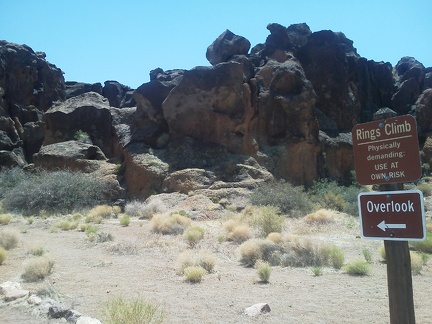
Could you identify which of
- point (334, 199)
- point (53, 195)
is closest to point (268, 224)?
point (334, 199)

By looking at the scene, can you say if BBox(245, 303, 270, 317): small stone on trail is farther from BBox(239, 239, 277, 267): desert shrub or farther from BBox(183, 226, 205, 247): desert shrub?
BBox(183, 226, 205, 247): desert shrub

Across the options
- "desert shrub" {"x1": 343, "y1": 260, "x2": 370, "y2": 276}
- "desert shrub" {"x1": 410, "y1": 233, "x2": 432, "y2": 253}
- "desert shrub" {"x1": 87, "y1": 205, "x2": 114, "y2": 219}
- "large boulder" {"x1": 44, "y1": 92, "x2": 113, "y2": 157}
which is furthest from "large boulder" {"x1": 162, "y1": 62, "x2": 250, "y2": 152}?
"desert shrub" {"x1": 343, "y1": 260, "x2": 370, "y2": 276}

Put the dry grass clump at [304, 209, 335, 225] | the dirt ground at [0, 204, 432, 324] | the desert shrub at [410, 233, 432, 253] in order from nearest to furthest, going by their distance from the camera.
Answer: the dirt ground at [0, 204, 432, 324] < the desert shrub at [410, 233, 432, 253] < the dry grass clump at [304, 209, 335, 225]

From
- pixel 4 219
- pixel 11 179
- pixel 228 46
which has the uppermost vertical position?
pixel 228 46

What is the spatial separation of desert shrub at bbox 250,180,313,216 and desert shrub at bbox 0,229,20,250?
40.1 ft

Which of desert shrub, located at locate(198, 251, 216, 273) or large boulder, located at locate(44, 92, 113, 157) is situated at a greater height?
large boulder, located at locate(44, 92, 113, 157)

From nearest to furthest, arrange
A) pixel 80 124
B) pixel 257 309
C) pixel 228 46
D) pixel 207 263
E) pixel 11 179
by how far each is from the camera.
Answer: pixel 257 309
pixel 207 263
pixel 11 179
pixel 80 124
pixel 228 46

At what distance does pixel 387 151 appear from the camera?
376 cm

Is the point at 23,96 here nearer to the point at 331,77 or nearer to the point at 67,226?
the point at 331,77

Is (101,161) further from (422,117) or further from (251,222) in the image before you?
(422,117)

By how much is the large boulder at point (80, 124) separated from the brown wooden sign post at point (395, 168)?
3252 cm

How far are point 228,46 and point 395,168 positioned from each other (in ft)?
127

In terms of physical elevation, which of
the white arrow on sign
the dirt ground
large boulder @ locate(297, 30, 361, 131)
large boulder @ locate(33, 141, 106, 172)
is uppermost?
large boulder @ locate(297, 30, 361, 131)

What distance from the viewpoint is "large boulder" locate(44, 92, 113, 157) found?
116ft
